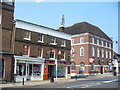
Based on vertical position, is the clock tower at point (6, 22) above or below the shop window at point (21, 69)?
above

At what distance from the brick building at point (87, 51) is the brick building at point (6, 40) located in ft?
78.4

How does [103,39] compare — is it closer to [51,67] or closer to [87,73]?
[87,73]

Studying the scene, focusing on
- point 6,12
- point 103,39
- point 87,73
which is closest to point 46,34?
point 6,12

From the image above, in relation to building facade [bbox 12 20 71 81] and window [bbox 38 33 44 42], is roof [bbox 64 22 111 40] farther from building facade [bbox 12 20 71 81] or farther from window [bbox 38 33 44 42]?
window [bbox 38 33 44 42]

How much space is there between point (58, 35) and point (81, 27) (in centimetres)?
2008

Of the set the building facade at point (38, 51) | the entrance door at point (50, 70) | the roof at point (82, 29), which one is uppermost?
the roof at point (82, 29)

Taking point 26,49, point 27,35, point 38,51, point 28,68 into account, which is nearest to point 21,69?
point 28,68

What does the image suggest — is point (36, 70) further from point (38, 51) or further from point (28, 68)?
point (38, 51)

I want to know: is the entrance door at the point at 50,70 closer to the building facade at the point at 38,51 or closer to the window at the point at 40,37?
the building facade at the point at 38,51

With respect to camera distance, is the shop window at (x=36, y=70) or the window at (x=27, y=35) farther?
the shop window at (x=36, y=70)

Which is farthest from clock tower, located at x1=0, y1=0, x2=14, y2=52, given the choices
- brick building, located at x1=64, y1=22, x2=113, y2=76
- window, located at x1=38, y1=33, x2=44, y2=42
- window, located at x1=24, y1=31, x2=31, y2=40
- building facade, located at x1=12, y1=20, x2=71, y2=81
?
brick building, located at x1=64, y1=22, x2=113, y2=76

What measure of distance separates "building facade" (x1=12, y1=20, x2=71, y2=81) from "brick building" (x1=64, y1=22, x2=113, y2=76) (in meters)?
12.8

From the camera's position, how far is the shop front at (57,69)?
29453mm

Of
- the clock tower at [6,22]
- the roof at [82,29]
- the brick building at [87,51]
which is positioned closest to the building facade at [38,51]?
the clock tower at [6,22]
